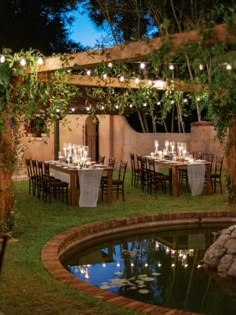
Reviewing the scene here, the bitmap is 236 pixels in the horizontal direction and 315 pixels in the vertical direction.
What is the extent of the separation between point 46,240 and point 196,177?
Result: 5591mm

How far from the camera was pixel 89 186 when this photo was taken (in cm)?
1105

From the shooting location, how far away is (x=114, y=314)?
15.5 feet

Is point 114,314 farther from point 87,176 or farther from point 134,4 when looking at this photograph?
point 134,4

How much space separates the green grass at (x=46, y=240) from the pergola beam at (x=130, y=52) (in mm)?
2422

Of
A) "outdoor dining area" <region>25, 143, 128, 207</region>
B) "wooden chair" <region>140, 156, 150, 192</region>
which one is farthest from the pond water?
"wooden chair" <region>140, 156, 150, 192</region>

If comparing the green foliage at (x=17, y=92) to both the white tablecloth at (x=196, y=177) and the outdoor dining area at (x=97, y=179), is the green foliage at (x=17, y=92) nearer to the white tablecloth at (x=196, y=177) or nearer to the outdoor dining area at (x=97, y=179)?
the outdoor dining area at (x=97, y=179)

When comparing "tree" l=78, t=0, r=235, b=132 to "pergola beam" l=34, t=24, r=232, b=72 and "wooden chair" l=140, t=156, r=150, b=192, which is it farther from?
"pergola beam" l=34, t=24, r=232, b=72

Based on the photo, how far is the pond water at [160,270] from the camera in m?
5.81

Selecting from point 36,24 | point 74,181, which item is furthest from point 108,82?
point 36,24

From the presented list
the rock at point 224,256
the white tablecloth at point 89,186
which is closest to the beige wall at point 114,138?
the white tablecloth at point 89,186

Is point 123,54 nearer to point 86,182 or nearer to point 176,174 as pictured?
point 86,182

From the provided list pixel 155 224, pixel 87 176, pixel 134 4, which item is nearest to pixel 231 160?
pixel 155 224

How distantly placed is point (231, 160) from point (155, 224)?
2.22 metres

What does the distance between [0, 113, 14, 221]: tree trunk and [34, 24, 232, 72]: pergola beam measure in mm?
1093
